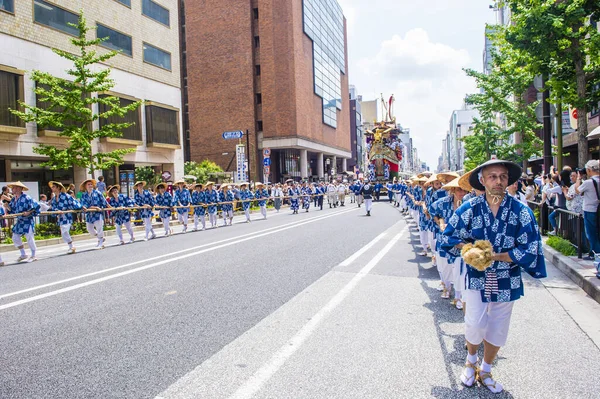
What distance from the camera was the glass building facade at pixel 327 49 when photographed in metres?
62.9

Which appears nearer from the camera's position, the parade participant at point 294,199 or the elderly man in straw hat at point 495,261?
the elderly man in straw hat at point 495,261

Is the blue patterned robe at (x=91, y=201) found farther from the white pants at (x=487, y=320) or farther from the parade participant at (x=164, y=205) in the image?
the white pants at (x=487, y=320)

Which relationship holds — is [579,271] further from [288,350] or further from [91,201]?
[91,201]

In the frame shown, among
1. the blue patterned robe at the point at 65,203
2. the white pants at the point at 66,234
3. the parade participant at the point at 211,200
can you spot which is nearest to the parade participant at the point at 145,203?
the blue patterned robe at the point at 65,203

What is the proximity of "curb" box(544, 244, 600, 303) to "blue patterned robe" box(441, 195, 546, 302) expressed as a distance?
3491mm

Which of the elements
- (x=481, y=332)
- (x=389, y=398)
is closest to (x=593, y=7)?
(x=481, y=332)

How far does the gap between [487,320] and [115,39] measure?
3001 centimetres

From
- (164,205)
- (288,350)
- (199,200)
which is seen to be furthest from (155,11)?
(288,350)

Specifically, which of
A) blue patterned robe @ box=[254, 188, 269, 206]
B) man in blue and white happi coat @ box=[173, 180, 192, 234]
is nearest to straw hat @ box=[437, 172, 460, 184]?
man in blue and white happi coat @ box=[173, 180, 192, 234]

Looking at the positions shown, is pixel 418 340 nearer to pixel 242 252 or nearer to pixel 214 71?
pixel 242 252

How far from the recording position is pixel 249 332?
15.6ft

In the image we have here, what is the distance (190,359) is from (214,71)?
5538cm

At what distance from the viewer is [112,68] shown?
2733 centimetres

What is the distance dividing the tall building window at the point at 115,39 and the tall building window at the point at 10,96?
7.28 meters
